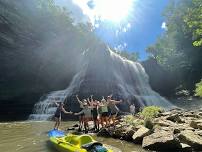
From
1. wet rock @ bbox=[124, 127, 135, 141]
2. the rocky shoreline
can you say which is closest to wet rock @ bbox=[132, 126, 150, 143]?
the rocky shoreline

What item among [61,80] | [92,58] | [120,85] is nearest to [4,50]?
[61,80]

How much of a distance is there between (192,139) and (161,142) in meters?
1.25

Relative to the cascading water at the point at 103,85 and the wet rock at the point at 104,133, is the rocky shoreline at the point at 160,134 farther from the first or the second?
the cascading water at the point at 103,85

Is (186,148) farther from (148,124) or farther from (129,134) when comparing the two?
(129,134)

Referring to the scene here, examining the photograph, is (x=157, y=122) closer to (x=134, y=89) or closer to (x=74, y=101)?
(x=74, y=101)

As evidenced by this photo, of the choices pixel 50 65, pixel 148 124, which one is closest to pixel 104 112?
pixel 148 124

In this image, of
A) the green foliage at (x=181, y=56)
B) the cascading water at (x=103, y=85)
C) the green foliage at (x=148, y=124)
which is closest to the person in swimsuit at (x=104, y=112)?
the green foliage at (x=148, y=124)

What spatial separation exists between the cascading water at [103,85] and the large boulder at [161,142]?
904 inches

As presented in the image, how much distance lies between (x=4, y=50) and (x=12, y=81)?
4.48 m

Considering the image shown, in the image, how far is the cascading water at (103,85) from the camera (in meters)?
38.8

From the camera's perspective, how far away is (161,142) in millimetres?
13047

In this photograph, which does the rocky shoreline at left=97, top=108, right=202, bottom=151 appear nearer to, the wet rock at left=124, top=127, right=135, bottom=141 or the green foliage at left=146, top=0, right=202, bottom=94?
the wet rock at left=124, top=127, right=135, bottom=141

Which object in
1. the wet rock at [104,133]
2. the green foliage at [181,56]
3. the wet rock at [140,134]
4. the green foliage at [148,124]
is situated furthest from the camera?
the green foliage at [181,56]

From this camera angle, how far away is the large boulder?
12.9 meters
